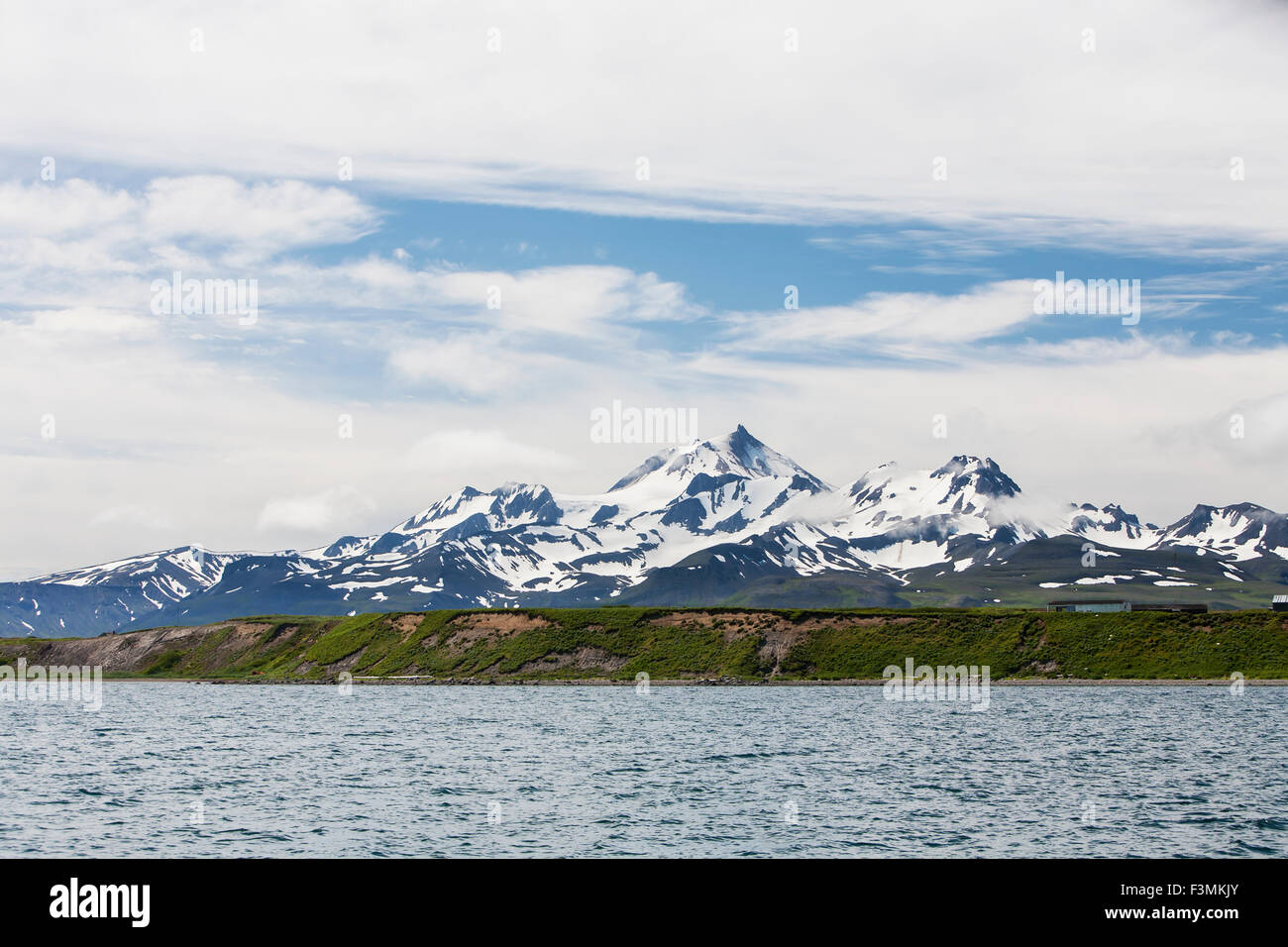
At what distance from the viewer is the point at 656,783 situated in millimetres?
73062

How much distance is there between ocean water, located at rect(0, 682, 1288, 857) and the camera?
52.1 metres

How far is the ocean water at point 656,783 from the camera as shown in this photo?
52094mm

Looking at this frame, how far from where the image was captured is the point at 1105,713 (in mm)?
130000

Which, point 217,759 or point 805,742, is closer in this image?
point 217,759
